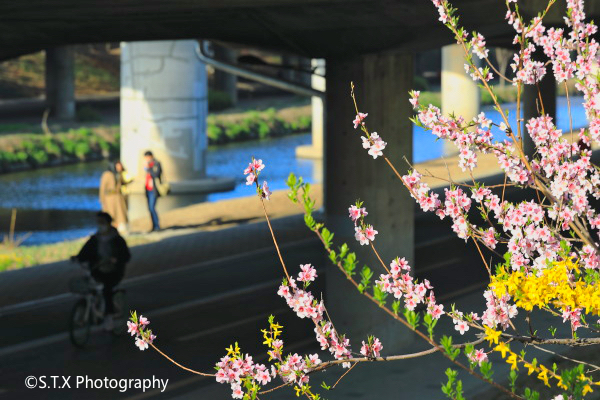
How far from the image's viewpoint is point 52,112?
50.7m

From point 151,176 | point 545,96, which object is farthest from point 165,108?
point 545,96

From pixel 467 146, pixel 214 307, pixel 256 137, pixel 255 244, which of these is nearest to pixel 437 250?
pixel 255 244

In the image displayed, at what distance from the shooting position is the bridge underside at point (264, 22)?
1265 cm

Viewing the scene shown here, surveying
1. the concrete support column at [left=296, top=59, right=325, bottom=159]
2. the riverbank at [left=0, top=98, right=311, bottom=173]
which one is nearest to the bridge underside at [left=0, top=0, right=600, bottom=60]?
the riverbank at [left=0, top=98, right=311, bottom=173]

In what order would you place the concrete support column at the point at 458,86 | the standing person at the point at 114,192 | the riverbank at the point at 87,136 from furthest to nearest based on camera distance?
the concrete support column at the point at 458,86, the riverbank at the point at 87,136, the standing person at the point at 114,192

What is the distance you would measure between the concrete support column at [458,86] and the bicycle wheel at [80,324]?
123 ft

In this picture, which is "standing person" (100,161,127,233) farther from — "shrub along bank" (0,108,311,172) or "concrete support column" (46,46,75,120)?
"concrete support column" (46,46,75,120)

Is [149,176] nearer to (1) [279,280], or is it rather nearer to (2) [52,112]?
(1) [279,280]

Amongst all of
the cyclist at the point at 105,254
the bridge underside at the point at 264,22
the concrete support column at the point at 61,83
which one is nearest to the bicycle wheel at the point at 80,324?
the cyclist at the point at 105,254

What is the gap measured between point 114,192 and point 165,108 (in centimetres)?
1028

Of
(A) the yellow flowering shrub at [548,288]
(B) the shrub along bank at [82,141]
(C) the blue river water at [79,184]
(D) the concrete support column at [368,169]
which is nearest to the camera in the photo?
(A) the yellow flowering shrub at [548,288]

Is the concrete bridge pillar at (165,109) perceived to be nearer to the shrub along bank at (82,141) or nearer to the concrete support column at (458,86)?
the shrub along bank at (82,141)

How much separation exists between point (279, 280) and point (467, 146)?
1225 centimetres

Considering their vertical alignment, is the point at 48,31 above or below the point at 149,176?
above
